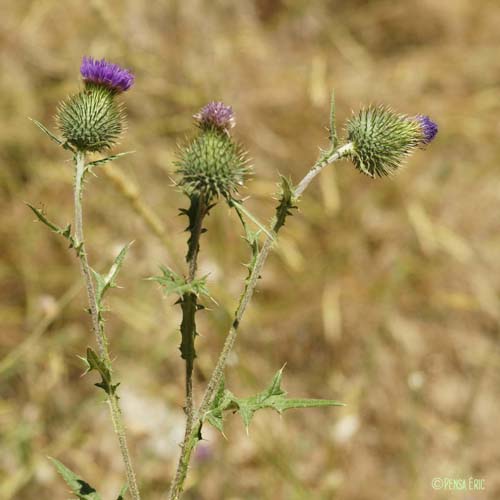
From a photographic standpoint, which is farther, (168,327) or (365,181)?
(365,181)

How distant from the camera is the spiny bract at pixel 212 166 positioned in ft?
6.09

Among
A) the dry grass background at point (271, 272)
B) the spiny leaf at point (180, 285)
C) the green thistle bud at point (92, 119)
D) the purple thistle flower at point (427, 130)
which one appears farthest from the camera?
the dry grass background at point (271, 272)

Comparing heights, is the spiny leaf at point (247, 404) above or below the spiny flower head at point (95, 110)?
below

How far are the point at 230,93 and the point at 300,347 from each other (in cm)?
248

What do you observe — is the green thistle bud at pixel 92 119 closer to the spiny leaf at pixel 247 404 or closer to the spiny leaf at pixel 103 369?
the spiny leaf at pixel 103 369

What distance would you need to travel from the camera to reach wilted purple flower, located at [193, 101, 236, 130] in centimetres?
200

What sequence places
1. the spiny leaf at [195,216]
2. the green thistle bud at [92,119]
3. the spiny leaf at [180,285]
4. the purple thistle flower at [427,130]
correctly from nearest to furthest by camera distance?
the spiny leaf at [180,285]
the spiny leaf at [195,216]
the green thistle bud at [92,119]
the purple thistle flower at [427,130]

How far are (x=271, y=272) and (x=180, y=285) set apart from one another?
3571 mm

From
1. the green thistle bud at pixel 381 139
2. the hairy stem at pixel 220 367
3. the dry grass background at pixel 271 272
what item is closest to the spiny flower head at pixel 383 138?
the green thistle bud at pixel 381 139

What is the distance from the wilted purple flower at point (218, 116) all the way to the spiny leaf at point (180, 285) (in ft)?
1.72

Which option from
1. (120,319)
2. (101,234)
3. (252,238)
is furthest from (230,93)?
(252,238)

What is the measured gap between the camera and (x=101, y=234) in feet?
16.5

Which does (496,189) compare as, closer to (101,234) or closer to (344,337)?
(344,337)

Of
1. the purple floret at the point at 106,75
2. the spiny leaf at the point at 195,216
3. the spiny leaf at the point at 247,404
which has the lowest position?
the spiny leaf at the point at 247,404
